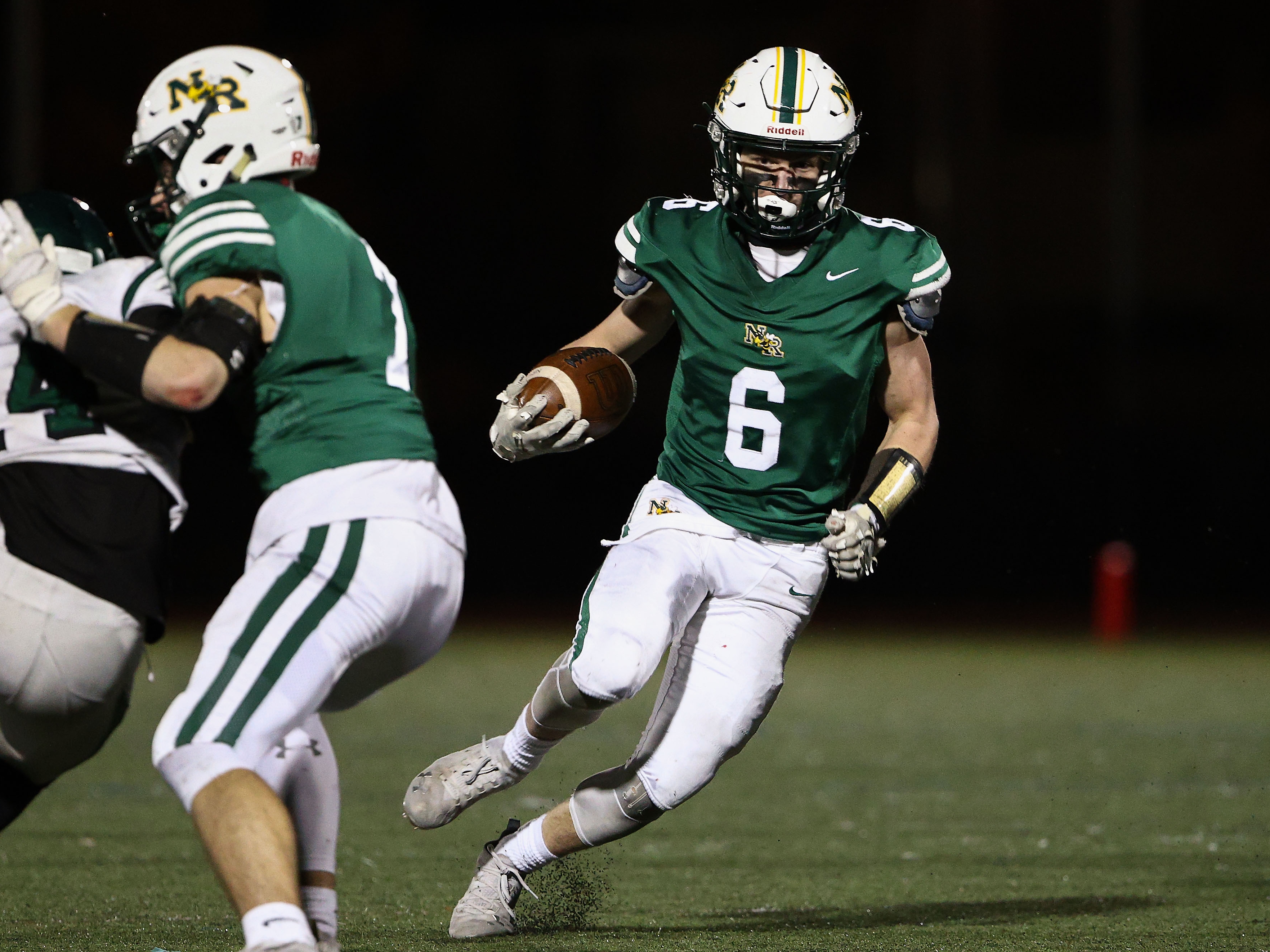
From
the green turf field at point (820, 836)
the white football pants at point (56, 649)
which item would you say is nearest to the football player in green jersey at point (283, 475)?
the white football pants at point (56, 649)

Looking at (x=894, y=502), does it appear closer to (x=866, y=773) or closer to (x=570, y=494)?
(x=866, y=773)

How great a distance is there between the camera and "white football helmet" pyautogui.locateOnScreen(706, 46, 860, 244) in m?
3.73

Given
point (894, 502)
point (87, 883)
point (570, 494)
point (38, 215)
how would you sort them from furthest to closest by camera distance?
point (570, 494) → point (87, 883) → point (894, 502) → point (38, 215)

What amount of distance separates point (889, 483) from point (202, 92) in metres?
1.58

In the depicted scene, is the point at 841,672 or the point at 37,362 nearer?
the point at 37,362

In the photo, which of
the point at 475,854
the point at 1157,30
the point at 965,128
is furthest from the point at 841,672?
the point at 1157,30

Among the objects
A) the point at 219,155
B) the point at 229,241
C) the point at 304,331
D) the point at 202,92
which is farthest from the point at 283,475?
the point at 202,92

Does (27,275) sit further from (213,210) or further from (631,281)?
(631,281)

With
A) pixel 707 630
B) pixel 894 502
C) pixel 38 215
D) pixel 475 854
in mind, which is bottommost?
pixel 475 854

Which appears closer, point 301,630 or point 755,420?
point 301,630

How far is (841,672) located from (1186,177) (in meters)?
10.2

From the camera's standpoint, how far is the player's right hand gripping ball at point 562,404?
3.59 meters

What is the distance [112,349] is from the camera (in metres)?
2.74

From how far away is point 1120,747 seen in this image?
23.4 ft
